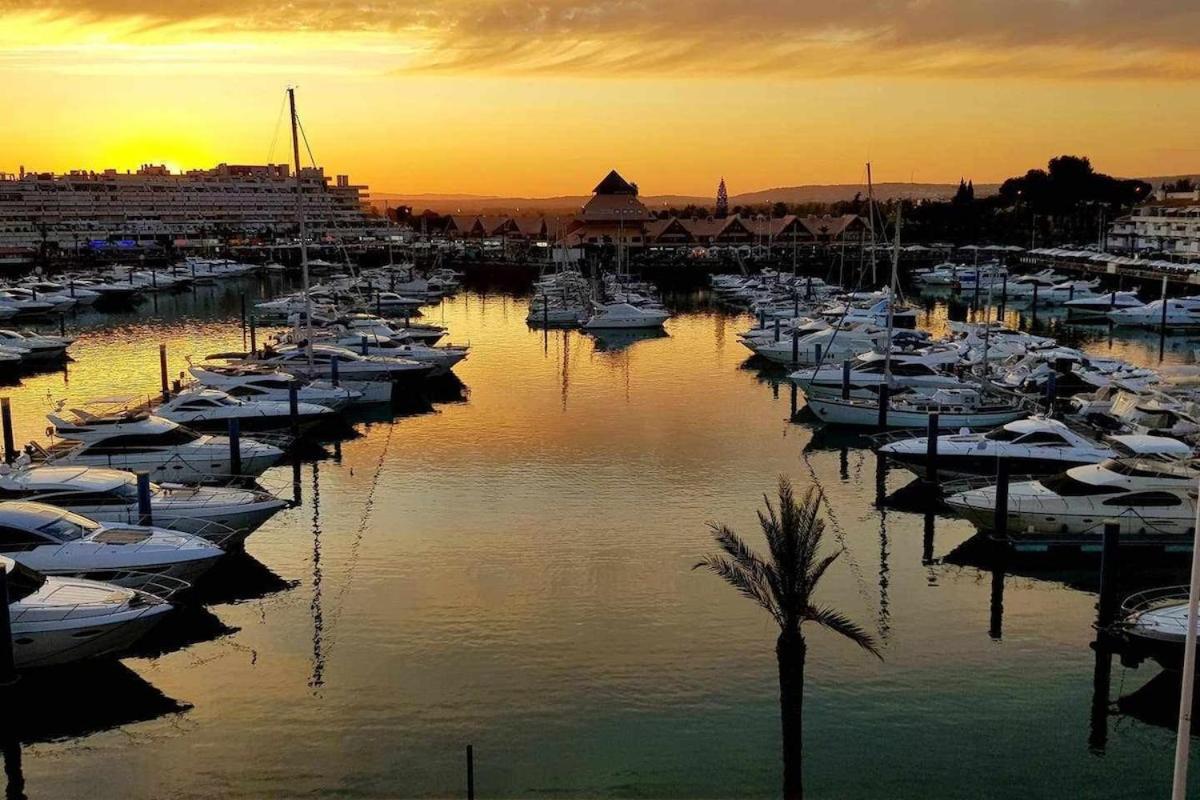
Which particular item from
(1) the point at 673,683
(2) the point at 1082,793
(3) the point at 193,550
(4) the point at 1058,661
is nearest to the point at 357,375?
(3) the point at 193,550

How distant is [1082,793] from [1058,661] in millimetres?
4586

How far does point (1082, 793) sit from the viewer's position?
57.4 ft

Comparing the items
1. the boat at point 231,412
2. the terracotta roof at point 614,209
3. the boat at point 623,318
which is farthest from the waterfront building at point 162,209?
the boat at point 231,412

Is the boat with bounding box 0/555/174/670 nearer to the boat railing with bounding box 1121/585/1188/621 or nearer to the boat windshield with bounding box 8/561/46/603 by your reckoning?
the boat windshield with bounding box 8/561/46/603

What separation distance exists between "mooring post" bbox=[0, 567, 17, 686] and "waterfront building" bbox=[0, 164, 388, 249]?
508ft

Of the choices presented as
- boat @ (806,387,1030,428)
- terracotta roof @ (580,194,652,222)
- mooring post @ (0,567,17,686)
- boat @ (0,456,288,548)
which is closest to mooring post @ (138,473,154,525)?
boat @ (0,456,288,548)

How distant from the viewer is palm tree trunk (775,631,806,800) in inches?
622

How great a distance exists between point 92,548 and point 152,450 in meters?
9.58

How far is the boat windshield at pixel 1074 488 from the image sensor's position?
26672mm

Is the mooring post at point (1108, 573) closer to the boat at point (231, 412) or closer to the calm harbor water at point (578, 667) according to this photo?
the calm harbor water at point (578, 667)

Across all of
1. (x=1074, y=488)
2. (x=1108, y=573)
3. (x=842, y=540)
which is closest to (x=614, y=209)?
(x=842, y=540)

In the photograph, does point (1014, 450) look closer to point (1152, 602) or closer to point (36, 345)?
point (1152, 602)

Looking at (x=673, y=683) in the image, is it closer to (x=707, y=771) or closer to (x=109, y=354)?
(x=707, y=771)

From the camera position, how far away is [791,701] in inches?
634
